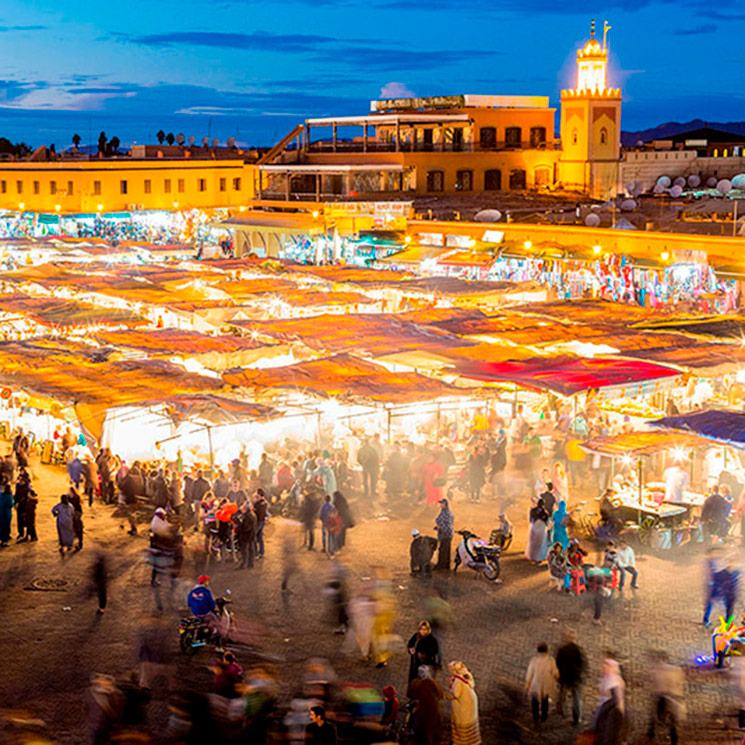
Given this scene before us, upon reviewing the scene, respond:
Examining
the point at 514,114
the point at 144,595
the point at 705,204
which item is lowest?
the point at 144,595

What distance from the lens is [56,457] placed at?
18562mm

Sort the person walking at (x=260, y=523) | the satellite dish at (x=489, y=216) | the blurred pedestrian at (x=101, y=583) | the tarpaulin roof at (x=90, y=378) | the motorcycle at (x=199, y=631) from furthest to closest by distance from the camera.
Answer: the satellite dish at (x=489, y=216)
the tarpaulin roof at (x=90, y=378)
the person walking at (x=260, y=523)
the blurred pedestrian at (x=101, y=583)
the motorcycle at (x=199, y=631)

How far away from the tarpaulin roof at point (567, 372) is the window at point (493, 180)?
31.1 metres

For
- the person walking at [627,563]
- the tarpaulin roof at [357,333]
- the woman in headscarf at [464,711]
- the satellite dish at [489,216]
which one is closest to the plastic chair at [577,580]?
the person walking at [627,563]

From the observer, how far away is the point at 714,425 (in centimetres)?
1501

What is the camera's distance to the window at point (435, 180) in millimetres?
47438

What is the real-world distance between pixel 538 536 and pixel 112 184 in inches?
1673

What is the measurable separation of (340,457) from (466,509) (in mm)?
2174

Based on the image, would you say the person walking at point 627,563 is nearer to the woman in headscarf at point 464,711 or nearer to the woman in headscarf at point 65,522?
the woman in headscarf at point 464,711

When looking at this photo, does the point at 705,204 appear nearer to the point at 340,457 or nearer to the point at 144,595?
the point at 340,457

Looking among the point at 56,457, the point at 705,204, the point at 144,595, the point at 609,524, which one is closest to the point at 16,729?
the point at 144,595

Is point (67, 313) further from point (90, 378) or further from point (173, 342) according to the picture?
point (90, 378)

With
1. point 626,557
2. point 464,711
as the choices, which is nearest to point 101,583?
point 464,711

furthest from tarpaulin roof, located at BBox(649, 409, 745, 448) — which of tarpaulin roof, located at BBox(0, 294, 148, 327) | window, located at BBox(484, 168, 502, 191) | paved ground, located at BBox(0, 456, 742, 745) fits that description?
window, located at BBox(484, 168, 502, 191)
